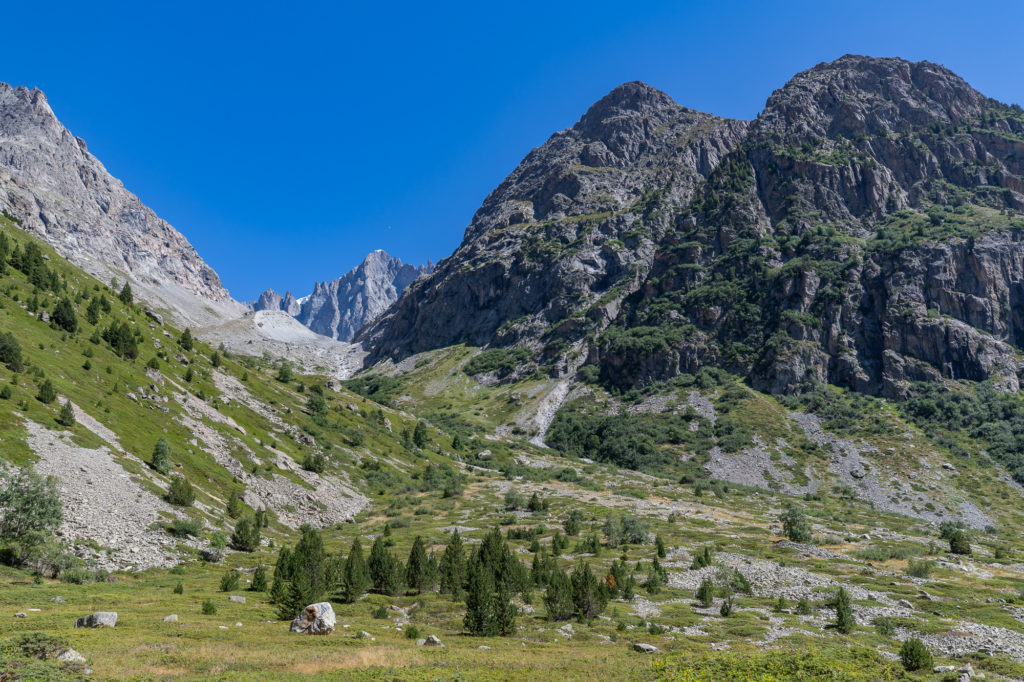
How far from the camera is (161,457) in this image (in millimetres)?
49219

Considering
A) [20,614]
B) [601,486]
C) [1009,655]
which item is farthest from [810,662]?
[601,486]

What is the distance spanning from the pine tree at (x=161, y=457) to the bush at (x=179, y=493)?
14.7 ft

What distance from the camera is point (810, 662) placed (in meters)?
19.0

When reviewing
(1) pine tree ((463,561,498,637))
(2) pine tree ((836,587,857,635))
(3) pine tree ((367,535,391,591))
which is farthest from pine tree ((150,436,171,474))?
(2) pine tree ((836,587,857,635))

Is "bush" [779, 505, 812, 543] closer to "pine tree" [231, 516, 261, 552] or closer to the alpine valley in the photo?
the alpine valley

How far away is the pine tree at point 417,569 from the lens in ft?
124

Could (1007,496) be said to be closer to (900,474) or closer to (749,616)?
(900,474)

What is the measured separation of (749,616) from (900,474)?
401 ft

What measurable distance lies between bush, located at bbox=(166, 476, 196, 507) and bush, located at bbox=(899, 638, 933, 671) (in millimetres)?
52515

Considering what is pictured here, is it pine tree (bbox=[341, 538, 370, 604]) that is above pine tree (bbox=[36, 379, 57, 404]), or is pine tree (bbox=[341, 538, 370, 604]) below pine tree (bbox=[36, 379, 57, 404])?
below

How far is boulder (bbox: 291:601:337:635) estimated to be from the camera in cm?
2492

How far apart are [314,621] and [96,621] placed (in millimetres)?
8998

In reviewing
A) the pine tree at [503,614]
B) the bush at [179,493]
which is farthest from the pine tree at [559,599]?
the bush at [179,493]

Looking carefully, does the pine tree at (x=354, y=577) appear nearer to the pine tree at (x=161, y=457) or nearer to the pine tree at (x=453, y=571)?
the pine tree at (x=453, y=571)
